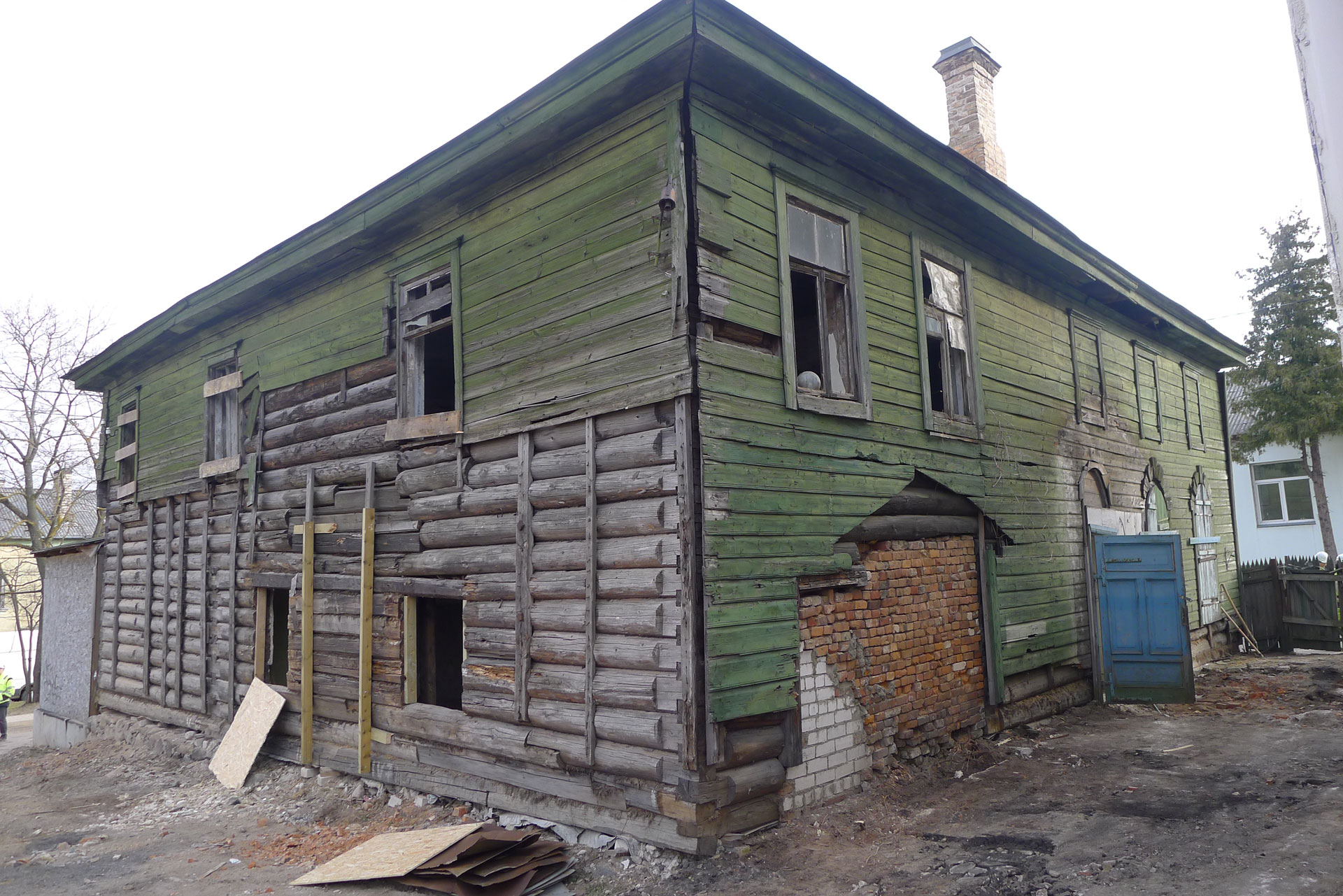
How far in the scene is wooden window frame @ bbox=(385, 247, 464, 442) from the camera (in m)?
8.70

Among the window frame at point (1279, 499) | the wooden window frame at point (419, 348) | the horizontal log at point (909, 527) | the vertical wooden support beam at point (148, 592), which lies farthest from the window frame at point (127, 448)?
the window frame at point (1279, 499)

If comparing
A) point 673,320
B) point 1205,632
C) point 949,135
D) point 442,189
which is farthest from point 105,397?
point 1205,632

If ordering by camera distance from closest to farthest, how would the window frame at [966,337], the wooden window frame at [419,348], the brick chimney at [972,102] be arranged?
the wooden window frame at [419,348], the window frame at [966,337], the brick chimney at [972,102]

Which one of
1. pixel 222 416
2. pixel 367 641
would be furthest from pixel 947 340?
pixel 222 416

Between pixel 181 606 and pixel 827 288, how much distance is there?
1082cm

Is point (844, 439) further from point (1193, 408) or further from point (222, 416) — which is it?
point (1193, 408)

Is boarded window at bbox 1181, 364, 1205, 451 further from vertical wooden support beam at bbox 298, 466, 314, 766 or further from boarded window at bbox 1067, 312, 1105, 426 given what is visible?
vertical wooden support beam at bbox 298, 466, 314, 766

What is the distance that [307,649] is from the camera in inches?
396

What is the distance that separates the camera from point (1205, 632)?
15.5m

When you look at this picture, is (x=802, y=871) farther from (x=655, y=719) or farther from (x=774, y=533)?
(x=774, y=533)

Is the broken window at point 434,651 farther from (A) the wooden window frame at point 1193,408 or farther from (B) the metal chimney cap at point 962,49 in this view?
(A) the wooden window frame at point 1193,408

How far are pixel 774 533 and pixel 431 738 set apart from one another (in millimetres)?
4306

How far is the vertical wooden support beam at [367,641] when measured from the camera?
923 cm

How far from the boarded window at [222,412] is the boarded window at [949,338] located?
31.2ft
